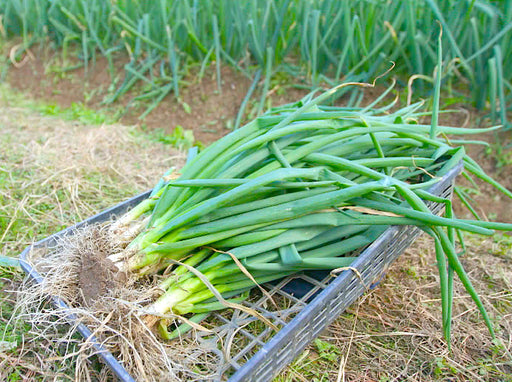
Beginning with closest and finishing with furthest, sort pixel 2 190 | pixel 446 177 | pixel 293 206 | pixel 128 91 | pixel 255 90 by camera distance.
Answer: pixel 293 206 → pixel 446 177 → pixel 2 190 → pixel 255 90 → pixel 128 91

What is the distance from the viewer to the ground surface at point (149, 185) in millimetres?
1262

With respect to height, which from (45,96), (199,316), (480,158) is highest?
(199,316)

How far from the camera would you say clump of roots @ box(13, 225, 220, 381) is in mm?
1057

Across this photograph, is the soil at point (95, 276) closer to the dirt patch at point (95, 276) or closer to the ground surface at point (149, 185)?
the dirt patch at point (95, 276)

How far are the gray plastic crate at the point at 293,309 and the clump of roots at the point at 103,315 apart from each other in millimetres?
32

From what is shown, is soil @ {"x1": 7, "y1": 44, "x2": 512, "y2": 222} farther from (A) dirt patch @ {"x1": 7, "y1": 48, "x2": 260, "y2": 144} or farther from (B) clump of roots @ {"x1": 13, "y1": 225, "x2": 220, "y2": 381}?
(B) clump of roots @ {"x1": 13, "y1": 225, "x2": 220, "y2": 381}

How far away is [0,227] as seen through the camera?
1716mm

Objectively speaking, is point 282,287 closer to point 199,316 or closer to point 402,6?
point 199,316

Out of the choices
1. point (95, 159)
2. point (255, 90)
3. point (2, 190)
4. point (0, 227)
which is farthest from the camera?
point (255, 90)

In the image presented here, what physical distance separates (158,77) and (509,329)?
2573 millimetres

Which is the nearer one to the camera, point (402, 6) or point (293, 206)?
point (293, 206)

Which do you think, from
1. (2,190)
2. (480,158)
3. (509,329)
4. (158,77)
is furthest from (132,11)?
(509,329)

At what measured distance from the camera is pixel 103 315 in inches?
43.0

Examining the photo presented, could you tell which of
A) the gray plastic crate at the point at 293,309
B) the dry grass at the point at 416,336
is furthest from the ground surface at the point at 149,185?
the gray plastic crate at the point at 293,309
